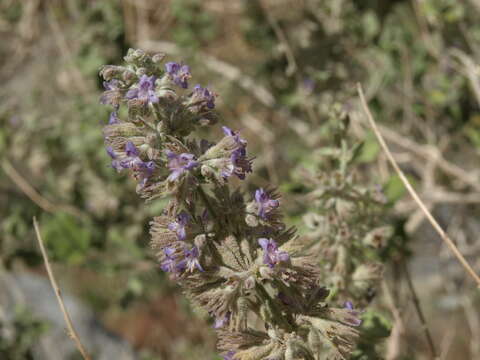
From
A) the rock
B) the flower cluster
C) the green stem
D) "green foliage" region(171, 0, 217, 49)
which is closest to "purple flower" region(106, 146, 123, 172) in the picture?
the flower cluster

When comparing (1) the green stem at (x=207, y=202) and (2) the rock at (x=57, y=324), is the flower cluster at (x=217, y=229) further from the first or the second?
(2) the rock at (x=57, y=324)

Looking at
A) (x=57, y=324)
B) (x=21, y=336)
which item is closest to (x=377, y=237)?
(x=21, y=336)

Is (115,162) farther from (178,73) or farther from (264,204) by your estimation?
(264,204)

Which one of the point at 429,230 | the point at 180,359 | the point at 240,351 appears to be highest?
the point at 240,351

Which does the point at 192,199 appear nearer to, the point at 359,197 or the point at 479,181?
the point at 359,197

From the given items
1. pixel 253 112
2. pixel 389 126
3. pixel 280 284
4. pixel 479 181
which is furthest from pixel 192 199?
pixel 253 112

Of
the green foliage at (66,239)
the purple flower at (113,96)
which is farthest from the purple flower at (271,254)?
the green foliage at (66,239)

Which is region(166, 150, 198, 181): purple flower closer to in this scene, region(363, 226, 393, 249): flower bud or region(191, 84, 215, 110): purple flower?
region(191, 84, 215, 110): purple flower
